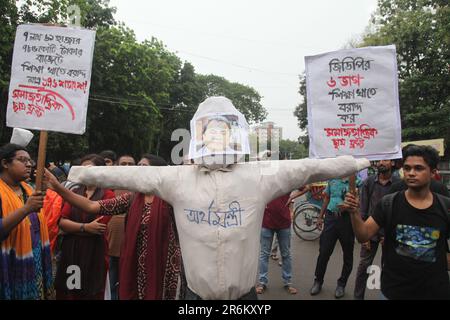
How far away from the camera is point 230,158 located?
2406 millimetres

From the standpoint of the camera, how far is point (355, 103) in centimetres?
290

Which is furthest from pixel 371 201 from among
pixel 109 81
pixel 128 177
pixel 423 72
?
pixel 109 81

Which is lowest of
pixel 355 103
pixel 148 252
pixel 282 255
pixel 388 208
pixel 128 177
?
pixel 282 255

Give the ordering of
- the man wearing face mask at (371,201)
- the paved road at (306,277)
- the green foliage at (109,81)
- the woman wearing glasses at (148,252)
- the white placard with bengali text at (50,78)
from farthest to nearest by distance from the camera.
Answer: the green foliage at (109,81) < the paved road at (306,277) < the man wearing face mask at (371,201) < the white placard with bengali text at (50,78) < the woman wearing glasses at (148,252)

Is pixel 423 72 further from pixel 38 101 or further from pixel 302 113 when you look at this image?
pixel 38 101

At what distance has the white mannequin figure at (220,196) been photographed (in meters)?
2.31

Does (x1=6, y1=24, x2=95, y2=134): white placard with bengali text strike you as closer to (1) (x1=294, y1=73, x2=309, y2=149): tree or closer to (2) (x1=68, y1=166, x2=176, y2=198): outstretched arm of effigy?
(2) (x1=68, y1=166, x2=176, y2=198): outstretched arm of effigy

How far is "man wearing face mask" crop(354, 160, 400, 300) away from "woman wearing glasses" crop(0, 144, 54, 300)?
3.30 meters

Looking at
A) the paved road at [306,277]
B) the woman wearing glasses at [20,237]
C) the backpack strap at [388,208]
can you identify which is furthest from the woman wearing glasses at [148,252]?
the paved road at [306,277]

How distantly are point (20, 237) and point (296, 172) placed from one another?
6.80ft

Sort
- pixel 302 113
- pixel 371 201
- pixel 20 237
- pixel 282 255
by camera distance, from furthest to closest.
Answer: pixel 302 113
pixel 282 255
pixel 371 201
pixel 20 237

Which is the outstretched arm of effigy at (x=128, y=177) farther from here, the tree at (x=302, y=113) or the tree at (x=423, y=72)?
the tree at (x=302, y=113)

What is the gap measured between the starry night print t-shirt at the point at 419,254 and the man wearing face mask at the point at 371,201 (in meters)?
1.95

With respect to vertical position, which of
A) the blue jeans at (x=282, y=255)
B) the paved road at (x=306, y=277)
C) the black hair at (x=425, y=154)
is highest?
the black hair at (x=425, y=154)
